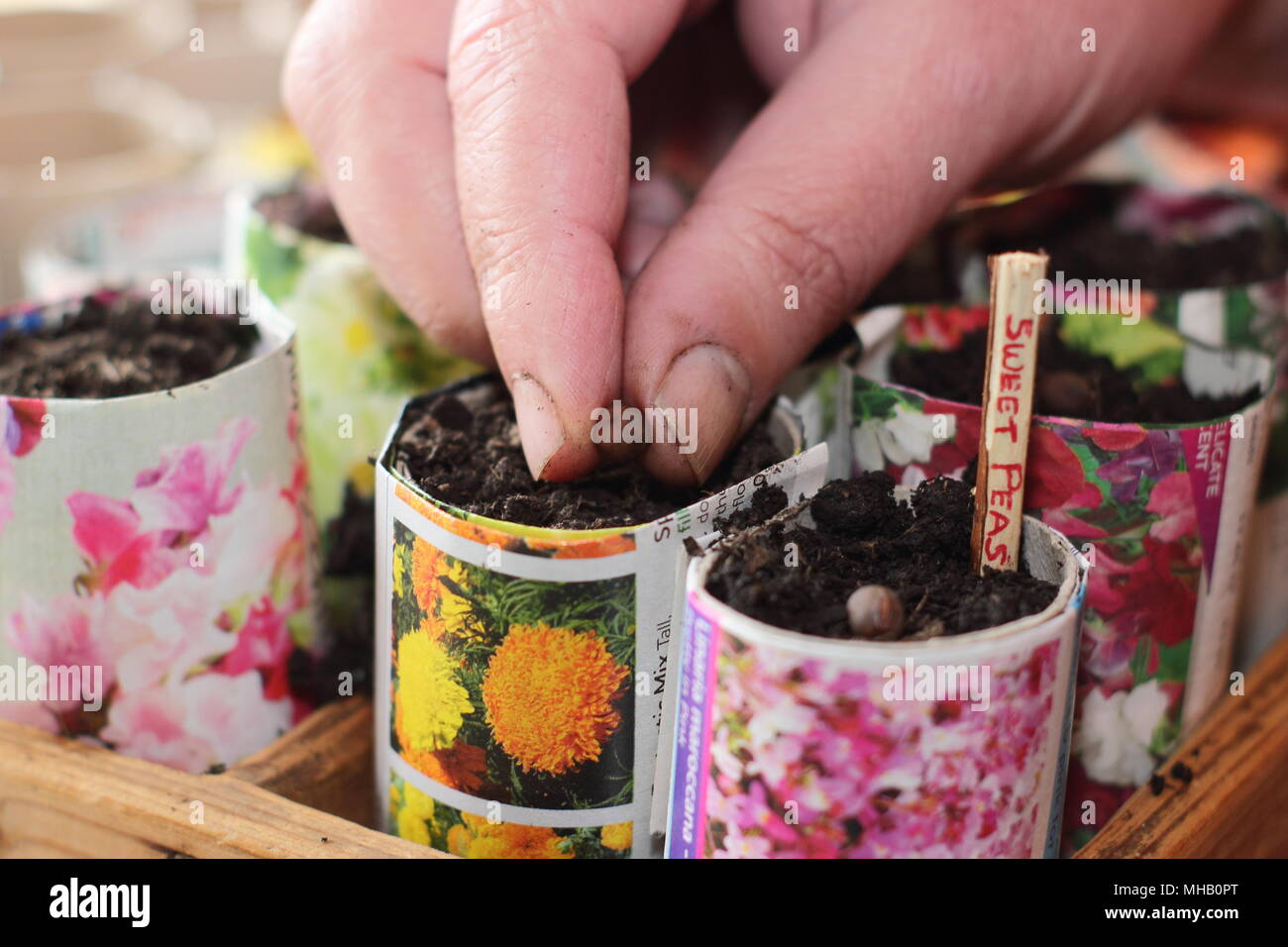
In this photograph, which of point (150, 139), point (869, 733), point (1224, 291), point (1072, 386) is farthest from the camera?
point (150, 139)

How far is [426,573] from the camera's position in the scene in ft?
1.88

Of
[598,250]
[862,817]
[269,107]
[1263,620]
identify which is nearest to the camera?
[862,817]

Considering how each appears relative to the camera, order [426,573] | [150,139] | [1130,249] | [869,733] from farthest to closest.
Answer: [150,139], [1130,249], [426,573], [869,733]

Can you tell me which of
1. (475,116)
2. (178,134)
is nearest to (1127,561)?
(475,116)

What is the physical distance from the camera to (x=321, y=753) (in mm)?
709

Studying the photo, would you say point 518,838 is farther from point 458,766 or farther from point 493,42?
point 493,42

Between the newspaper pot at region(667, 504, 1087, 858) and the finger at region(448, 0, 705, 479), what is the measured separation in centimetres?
13

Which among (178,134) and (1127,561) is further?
(178,134)

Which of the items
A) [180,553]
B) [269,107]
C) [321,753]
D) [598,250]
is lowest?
[321,753]

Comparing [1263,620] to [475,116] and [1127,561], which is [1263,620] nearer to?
[1127,561]

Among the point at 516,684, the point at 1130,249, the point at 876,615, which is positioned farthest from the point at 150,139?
the point at 876,615

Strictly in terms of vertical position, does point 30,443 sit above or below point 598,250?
Answer: below

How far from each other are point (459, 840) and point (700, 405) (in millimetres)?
237
